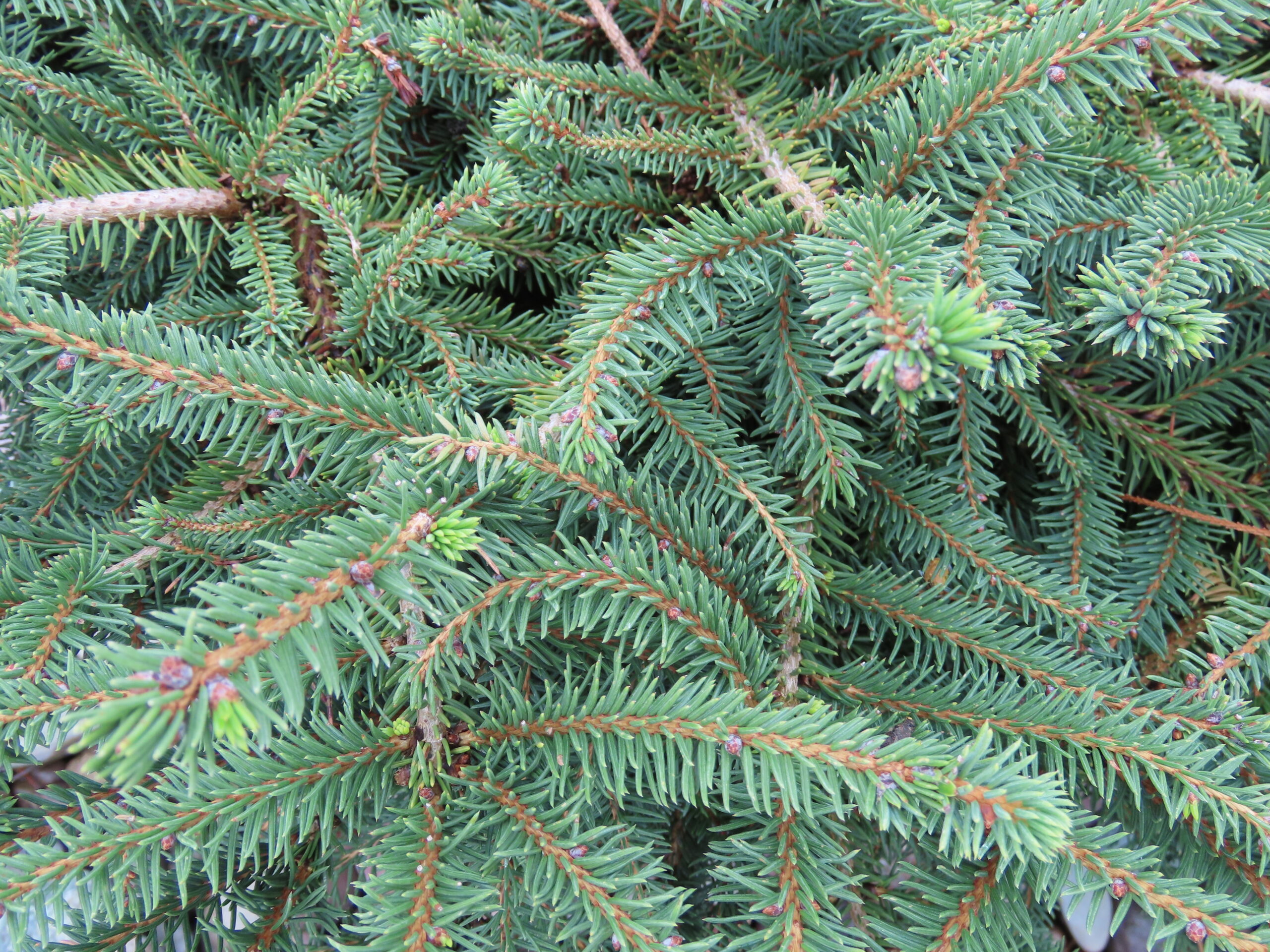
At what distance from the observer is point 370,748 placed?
64 cm

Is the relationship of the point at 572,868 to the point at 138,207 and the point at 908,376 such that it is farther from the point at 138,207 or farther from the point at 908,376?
the point at 138,207

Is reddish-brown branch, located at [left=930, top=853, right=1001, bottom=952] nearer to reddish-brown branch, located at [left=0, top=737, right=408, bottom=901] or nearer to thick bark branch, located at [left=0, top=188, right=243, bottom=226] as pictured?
reddish-brown branch, located at [left=0, top=737, right=408, bottom=901]

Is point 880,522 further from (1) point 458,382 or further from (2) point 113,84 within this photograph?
(2) point 113,84

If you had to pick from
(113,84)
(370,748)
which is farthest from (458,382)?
(113,84)

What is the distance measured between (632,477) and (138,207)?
1.95 ft

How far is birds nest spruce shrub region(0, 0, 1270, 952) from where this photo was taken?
0.58 m

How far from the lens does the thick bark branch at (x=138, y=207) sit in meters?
0.78

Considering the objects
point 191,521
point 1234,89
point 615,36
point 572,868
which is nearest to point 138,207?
point 191,521

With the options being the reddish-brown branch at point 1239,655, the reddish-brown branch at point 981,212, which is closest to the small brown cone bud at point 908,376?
the reddish-brown branch at point 981,212

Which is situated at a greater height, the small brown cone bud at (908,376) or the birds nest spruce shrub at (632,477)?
the small brown cone bud at (908,376)

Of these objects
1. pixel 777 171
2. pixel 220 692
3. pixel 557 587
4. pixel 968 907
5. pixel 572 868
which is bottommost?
pixel 968 907

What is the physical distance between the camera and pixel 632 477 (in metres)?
0.71

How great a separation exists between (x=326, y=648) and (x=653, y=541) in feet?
0.93

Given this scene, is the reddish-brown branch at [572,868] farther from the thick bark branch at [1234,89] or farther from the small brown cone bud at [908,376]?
the thick bark branch at [1234,89]
